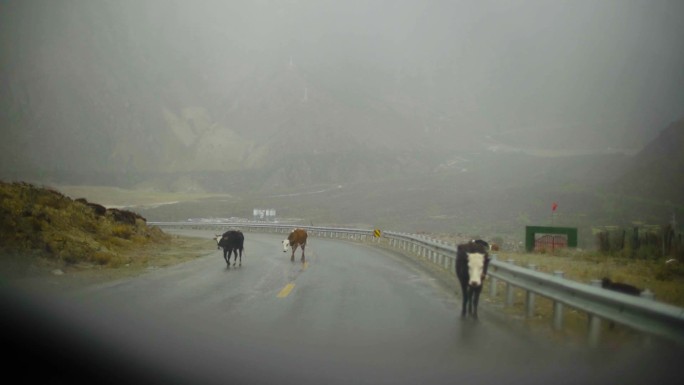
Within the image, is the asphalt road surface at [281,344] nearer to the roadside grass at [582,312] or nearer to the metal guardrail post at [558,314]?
the roadside grass at [582,312]

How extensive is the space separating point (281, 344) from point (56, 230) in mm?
16077

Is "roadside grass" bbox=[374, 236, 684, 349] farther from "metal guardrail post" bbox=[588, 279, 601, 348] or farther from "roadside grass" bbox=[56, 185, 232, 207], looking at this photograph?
"roadside grass" bbox=[56, 185, 232, 207]

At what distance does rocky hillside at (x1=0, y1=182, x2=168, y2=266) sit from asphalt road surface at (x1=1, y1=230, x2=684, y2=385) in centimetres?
633

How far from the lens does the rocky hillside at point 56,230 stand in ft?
60.2

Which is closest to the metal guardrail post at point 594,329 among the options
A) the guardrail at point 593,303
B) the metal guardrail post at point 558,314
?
the guardrail at point 593,303

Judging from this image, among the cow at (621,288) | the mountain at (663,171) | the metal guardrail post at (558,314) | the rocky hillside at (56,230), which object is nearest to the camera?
the cow at (621,288)

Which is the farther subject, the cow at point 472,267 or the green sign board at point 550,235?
the green sign board at point 550,235

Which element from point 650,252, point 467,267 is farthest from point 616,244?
point 467,267

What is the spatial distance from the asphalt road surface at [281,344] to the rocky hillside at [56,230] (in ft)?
20.8

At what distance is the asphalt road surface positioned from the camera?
6.43 m

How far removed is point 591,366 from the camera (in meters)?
6.96

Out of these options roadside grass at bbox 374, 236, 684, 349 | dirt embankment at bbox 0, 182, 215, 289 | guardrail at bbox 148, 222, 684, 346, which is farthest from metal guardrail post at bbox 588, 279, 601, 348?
dirt embankment at bbox 0, 182, 215, 289

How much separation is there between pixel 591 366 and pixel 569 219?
44343 millimetres

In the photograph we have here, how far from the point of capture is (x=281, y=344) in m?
8.09
